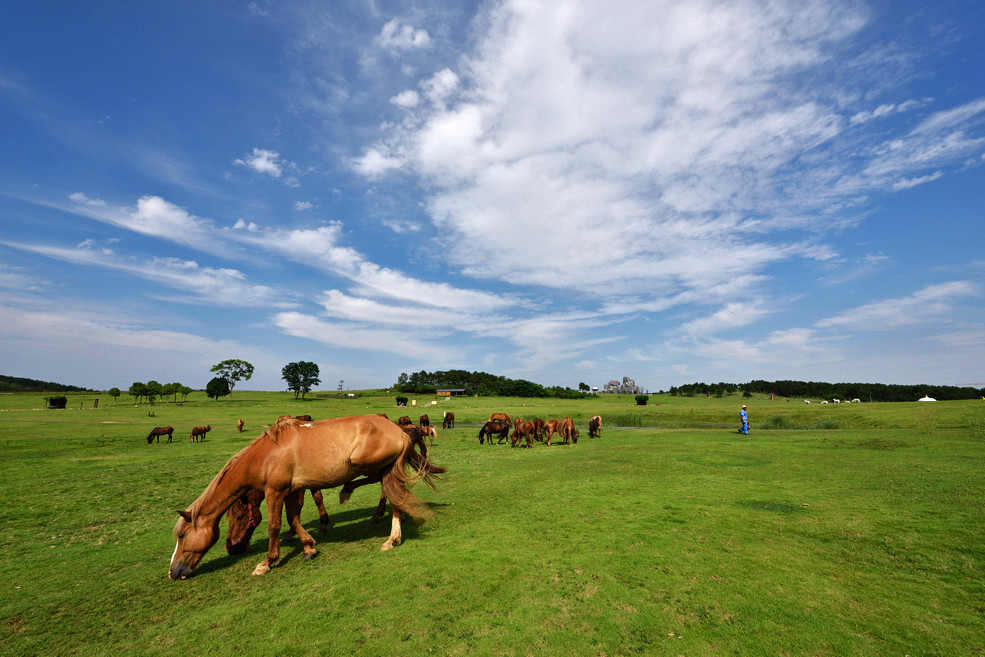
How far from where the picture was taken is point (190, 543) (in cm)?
658

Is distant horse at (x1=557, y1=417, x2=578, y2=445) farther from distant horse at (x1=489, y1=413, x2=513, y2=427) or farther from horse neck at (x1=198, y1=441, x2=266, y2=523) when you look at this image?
horse neck at (x1=198, y1=441, x2=266, y2=523)

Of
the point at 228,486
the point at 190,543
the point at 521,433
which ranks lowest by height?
the point at 190,543

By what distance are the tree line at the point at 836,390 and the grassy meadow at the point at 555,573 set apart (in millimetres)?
107111

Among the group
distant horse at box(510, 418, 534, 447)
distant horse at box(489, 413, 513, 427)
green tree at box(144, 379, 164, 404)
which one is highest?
green tree at box(144, 379, 164, 404)

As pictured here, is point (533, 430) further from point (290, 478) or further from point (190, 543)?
point (190, 543)

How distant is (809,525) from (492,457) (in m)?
13.8

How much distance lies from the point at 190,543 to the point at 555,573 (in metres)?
6.21

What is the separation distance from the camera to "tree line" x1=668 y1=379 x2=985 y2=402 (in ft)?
308

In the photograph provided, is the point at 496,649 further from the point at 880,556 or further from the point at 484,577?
the point at 880,556

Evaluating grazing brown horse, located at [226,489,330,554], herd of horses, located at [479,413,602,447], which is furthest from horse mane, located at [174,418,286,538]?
herd of horses, located at [479,413,602,447]

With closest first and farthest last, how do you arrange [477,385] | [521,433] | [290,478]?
[290,478]
[521,433]
[477,385]

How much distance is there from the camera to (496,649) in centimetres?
425

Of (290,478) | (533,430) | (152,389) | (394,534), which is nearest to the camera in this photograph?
(290,478)

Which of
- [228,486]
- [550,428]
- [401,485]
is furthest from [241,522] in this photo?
[550,428]
